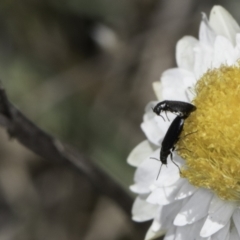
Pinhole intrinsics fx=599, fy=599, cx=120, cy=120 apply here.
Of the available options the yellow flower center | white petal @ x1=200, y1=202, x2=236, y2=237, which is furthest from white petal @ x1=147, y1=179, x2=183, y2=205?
white petal @ x1=200, y1=202, x2=236, y2=237

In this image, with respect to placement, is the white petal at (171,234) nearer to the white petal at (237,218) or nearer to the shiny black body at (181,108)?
the white petal at (237,218)

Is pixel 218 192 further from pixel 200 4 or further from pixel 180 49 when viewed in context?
pixel 200 4

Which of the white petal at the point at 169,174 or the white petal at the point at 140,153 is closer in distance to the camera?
the white petal at the point at 169,174

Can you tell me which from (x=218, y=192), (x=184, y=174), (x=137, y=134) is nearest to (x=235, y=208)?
(x=218, y=192)

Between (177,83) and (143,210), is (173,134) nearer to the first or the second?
(177,83)

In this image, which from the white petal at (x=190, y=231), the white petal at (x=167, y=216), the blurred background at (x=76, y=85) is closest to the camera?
the white petal at (x=190, y=231)

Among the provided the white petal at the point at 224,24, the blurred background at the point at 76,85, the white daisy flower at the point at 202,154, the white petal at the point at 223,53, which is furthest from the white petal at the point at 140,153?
the blurred background at the point at 76,85

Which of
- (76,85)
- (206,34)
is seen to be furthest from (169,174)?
(76,85)
